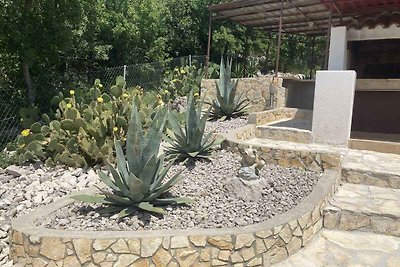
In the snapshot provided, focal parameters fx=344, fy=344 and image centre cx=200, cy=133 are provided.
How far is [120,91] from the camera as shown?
682cm

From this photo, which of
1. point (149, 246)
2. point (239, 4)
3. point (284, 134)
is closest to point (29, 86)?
point (239, 4)

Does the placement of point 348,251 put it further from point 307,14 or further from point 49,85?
point 307,14

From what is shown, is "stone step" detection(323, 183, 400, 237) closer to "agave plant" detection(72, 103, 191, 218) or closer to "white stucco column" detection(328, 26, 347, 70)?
"agave plant" detection(72, 103, 191, 218)

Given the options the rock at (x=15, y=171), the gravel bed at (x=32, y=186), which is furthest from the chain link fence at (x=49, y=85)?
the gravel bed at (x=32, y=186)

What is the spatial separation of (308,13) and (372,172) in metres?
6.74

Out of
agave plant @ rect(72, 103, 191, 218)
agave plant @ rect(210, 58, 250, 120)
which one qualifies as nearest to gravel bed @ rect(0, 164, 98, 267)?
agave plant @ rect(72, 103, 191, 218)

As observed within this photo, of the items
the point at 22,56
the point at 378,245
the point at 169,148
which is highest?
the point at 22,56

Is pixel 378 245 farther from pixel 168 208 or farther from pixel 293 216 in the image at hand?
pixel 168 208

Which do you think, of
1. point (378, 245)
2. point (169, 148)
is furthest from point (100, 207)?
point (378, 245)

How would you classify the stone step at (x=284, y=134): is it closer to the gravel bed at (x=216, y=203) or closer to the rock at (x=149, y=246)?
the gravel bed at (x=216, y=203)

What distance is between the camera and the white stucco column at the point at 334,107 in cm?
598

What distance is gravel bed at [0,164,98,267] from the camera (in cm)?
439

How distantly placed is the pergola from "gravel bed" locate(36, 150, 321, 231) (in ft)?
11.2

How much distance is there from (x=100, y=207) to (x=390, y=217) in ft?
9.95
